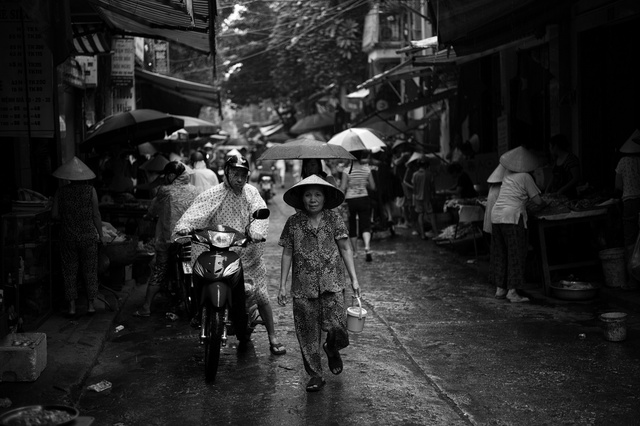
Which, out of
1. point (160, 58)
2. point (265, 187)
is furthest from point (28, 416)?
point (265, 187)

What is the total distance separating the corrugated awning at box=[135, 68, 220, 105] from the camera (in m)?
20.2


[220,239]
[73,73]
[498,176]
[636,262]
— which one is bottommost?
[636,262]

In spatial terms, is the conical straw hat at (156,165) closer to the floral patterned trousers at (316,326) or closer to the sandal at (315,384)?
the floral patterned trousers at (316,326)

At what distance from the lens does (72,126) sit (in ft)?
52.3

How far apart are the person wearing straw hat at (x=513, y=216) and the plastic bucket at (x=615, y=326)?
231 centimetres

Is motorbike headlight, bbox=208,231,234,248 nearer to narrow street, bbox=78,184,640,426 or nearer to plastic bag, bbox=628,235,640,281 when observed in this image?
narrow street, bbox=78,184,640,426

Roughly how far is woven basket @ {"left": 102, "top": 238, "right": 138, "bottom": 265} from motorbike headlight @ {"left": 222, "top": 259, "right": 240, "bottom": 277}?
13.2 ft

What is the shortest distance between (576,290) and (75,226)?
5919 mm

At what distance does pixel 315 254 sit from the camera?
6629 millimetres

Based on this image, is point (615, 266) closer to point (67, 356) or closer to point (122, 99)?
point (67, 356)

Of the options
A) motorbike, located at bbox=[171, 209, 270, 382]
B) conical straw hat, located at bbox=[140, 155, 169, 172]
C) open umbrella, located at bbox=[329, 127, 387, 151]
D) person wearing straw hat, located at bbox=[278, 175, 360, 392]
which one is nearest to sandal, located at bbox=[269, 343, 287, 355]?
motorbike, located at bbox=[171, 209, 270, 382]

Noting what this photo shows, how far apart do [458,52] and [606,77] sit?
2.36 metres

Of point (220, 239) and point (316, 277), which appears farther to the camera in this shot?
point (220, 239)

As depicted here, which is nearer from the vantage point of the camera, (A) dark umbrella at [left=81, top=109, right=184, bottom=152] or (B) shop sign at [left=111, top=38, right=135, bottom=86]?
(A) dark umbrella at [left=81, top=109, right=184, bottom=152]
